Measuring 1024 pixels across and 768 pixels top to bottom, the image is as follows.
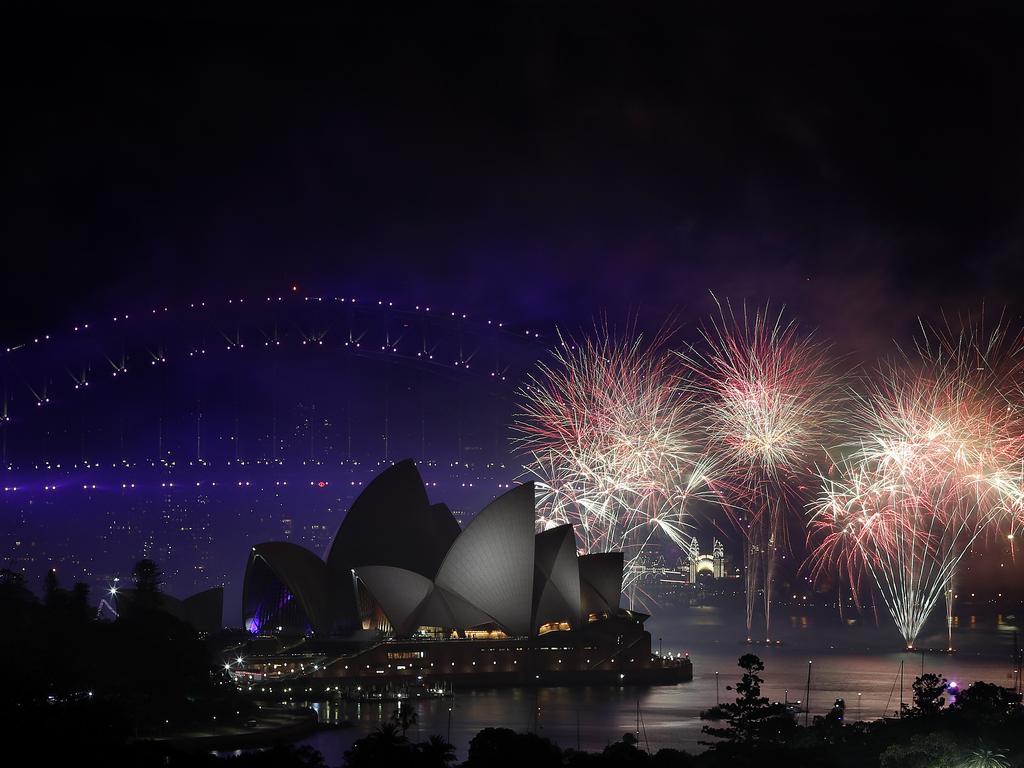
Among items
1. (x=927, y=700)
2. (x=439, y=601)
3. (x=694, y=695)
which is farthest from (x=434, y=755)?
(x=439, y=601)

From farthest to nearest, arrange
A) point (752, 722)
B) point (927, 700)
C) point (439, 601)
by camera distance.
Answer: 1. point (439, 601)
2. point (927, 700)
3. point (752, 722)

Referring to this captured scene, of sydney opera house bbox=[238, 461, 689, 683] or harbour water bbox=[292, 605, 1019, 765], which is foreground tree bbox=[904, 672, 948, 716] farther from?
sydney opera house bbox=[238, 461, 689, 683]

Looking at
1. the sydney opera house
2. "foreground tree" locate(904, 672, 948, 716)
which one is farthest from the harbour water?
"foreground tree" locate(904, 672, 948, 716)

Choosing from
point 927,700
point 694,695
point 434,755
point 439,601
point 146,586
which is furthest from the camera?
point 439,601

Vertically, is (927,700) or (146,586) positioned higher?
(146,586)

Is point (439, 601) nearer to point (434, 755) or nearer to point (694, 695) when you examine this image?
point (694, 695)

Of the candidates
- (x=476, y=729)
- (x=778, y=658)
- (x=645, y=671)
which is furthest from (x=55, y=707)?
(x=778, y=658)
